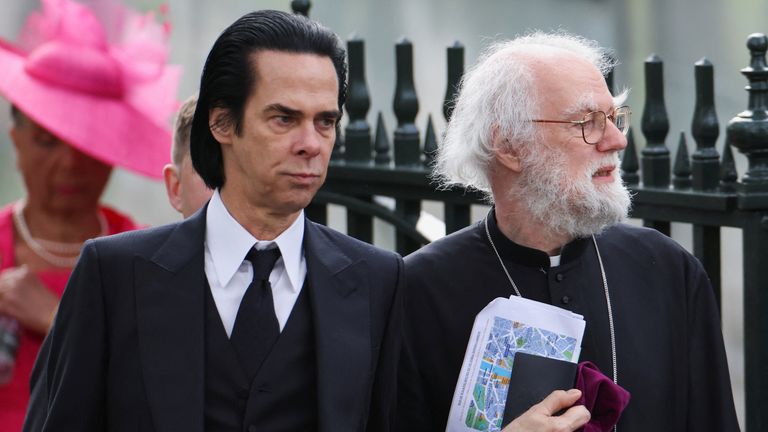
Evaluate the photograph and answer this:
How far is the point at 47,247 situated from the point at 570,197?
6.70ft

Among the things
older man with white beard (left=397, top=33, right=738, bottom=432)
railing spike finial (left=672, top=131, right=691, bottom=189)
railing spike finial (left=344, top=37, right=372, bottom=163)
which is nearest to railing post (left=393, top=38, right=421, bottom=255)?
railing spike finial (left=344, top=37, right=372, bottom=163)

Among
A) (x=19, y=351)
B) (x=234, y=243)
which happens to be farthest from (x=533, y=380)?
(x=19, y=351)

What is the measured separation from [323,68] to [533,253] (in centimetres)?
89

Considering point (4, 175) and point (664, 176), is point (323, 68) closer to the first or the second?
point (664, 176)

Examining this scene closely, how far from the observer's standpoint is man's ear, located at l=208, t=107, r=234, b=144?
3.37 metres

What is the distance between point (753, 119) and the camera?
184 inches

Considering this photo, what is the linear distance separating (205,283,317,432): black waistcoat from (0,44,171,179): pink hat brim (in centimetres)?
194

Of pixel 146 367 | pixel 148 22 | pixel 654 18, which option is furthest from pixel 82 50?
pixel 654 18

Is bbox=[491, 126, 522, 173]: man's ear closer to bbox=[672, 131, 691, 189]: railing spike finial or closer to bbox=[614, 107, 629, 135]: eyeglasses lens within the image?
bbox=[614, 107, 629, 135]: eyeglasses lens

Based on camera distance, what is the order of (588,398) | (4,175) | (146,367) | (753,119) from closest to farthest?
(146,367) → (588,398) → (753,119) → (4,175)

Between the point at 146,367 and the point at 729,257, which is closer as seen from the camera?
the point at 146,367

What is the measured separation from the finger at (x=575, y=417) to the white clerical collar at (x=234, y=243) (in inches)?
25.7

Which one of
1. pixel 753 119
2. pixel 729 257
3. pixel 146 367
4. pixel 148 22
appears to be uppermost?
pixel 148 22

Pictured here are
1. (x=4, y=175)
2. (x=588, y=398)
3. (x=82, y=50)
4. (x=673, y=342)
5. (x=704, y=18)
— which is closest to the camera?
(x=588, y=398)
